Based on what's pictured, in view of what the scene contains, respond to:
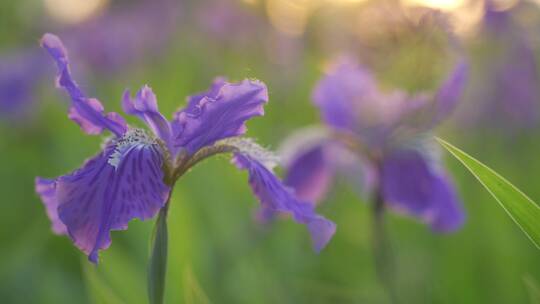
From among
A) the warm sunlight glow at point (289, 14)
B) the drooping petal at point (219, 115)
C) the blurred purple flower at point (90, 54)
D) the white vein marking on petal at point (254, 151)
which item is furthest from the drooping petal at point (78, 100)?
the warm sunlight glow at point (289, 14)

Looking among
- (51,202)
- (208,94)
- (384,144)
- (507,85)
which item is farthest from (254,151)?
(507,85)

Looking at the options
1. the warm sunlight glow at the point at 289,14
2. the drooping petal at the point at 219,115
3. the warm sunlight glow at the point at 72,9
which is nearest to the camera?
the drooping petal at the point at 219,115

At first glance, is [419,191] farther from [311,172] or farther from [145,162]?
[145,162]

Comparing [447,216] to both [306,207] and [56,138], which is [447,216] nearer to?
[306,207]

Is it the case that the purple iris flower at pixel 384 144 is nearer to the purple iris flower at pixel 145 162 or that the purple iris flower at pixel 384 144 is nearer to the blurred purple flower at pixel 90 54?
the purple iris flower at pixel 145 162

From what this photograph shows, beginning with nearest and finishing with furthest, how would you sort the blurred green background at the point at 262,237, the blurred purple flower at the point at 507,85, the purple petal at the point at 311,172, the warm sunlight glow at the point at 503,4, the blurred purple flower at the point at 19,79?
the purple petal at the point at 311,172 < the blurred green background at the point at 262,237 < the warm sunlight glow at the point at 503,4 < the blurred purple flower at the point at 507,85 < the blurred purple flower at the point at 19,79

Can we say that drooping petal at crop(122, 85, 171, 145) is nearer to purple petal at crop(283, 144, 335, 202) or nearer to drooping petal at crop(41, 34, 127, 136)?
drooping petal at crop(41, 34, 127, 136)

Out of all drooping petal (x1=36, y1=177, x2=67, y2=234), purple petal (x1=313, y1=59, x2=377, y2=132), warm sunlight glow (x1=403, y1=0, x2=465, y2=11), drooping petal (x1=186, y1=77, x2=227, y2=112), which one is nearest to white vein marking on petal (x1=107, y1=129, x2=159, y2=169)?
drooping petal (x1=186, y1=77, x2=227, y2=112)
